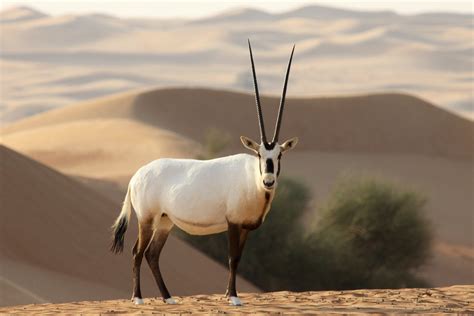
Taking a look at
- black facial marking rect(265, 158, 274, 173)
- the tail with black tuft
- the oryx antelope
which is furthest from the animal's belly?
black facial marking rect(265, 158, 274, 173)

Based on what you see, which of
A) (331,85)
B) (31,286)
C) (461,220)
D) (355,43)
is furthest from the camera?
(355,43)

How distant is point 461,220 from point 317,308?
121ft

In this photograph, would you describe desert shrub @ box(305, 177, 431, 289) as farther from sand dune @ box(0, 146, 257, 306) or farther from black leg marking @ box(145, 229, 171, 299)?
black leg marking @ box(145, 229, 171, 299)

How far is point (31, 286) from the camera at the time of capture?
22.3 meters

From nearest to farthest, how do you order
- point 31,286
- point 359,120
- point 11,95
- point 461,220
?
point 31,286
point 461,220
point 359,120
point 11,95

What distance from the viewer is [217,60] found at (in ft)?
551

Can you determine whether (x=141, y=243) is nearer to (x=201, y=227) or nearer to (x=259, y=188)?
(x=201, y=227)

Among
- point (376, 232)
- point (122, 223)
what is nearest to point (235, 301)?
point (122, 223)

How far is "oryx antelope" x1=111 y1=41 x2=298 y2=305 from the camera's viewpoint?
14117 mm

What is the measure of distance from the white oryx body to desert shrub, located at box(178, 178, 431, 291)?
56.0 feet

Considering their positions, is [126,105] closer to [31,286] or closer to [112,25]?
[31,286]

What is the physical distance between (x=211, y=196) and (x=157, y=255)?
3.84 feet

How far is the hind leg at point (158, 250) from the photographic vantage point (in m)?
15.1

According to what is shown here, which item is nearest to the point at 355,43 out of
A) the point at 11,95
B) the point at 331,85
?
the point at 331,85
